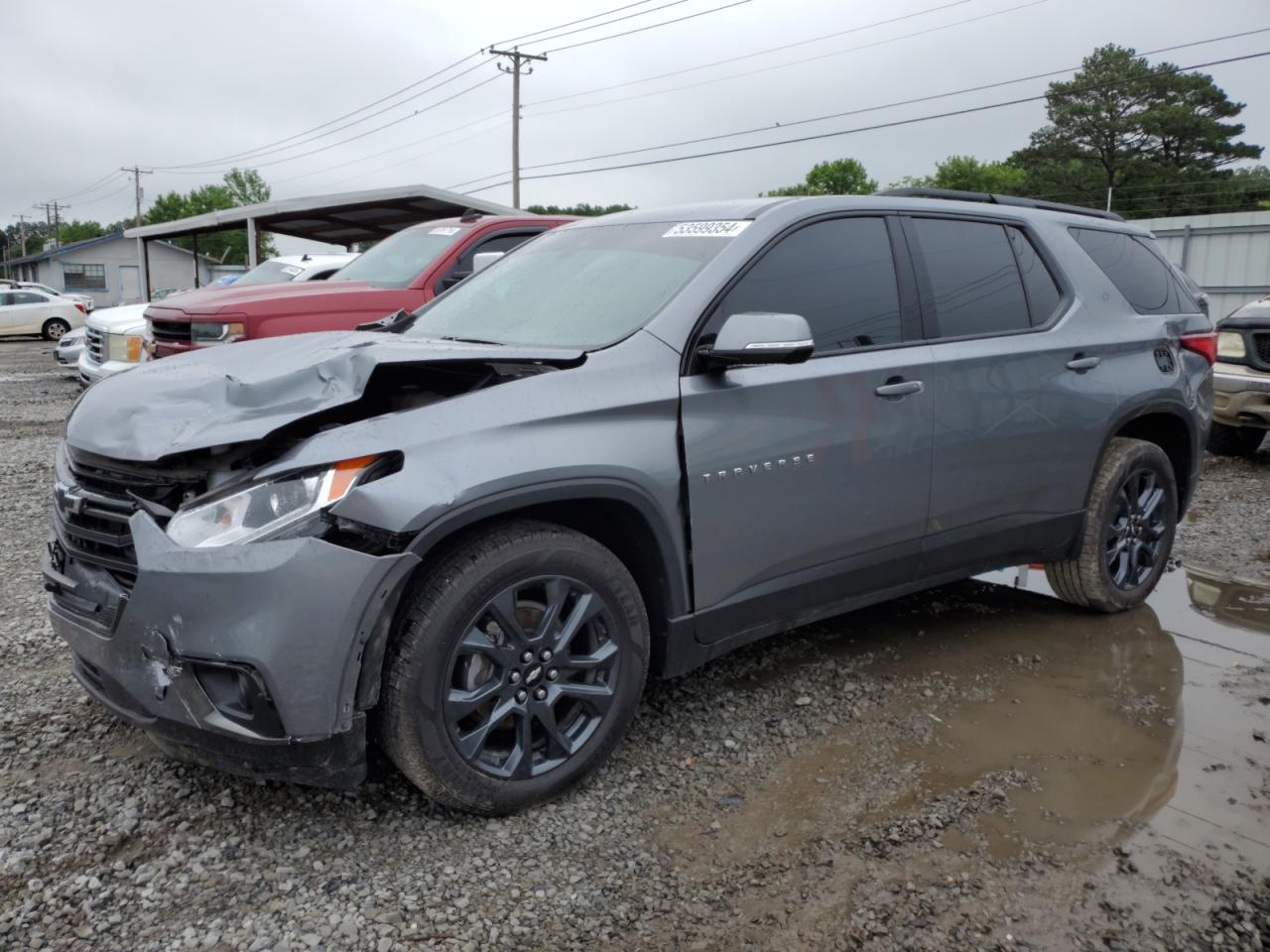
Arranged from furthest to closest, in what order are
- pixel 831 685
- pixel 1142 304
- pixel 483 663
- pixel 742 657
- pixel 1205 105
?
pixel 1205 105, pixel 1142 304, pixel 742 657, pixel 831 685, pixel 483 663

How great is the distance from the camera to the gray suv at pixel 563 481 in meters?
2.53

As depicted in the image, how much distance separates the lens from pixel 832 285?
11.8 feet

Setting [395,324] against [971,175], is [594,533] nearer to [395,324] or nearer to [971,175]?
[395,324]

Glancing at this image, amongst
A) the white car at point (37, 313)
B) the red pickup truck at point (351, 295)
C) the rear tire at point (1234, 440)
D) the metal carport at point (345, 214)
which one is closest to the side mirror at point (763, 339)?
the red pickup truck at point (351, 295)

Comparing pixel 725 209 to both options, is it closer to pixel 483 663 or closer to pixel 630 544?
pixel 630 544

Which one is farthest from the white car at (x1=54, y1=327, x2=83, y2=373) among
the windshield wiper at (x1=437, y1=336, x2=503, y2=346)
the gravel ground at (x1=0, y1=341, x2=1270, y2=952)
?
the windshield wiper at (x1=437, y1=336, x2=503, y2=346)

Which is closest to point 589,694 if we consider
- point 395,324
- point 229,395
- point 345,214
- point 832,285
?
point 229,395

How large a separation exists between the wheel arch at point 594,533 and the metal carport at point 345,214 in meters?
14.5

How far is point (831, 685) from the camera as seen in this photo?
390 centimetres

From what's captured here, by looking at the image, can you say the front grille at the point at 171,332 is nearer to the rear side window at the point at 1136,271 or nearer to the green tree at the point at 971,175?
the rear side window at the point at 1136,271

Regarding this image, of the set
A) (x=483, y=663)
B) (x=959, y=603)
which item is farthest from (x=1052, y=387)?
(x=483, y=663)

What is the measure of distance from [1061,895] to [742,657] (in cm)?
175

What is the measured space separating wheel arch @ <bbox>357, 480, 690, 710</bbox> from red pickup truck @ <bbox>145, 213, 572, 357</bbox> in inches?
195

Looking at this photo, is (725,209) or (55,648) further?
(55,648)
